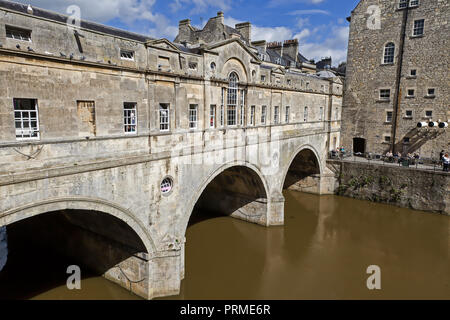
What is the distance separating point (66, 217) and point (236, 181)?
10.0 meters

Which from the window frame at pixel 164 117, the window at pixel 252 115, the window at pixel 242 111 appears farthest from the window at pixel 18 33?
the window at pixel 252 115

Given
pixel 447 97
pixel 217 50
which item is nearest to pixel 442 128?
pixel 447 97

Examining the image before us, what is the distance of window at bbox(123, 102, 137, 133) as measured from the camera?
33.9 ft

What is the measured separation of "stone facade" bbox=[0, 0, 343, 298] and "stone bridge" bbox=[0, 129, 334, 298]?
0.13ft

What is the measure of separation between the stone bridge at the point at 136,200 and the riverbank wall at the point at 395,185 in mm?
8796

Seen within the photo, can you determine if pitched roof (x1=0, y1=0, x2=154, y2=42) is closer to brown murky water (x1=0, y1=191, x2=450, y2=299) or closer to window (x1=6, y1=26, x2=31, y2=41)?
window (x1=6, y1=26, x2=31, y2=41)

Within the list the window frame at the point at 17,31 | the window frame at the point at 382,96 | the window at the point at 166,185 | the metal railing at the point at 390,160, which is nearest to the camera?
the window frame at the point at 17,31

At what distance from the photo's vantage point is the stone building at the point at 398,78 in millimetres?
24000

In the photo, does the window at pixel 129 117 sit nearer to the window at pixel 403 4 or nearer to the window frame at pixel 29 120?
the window frame at pixel 29 120

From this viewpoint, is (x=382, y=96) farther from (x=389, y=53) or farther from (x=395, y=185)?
(x=395, y=185)

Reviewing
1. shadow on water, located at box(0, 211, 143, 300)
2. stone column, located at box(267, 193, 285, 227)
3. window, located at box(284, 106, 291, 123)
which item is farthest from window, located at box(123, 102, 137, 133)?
window, located at box(284, 106, 291, 123)

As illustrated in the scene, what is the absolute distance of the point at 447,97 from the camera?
78.3ft

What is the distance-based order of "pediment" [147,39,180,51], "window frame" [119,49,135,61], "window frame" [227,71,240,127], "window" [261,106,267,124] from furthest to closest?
"window" [261,106,267,124] < "window frame" [227,71,240,127] < "pediment" [147,39,180,51] < "window frame" [119,49,135,61]

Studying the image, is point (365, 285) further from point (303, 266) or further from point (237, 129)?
point (237, 129)
